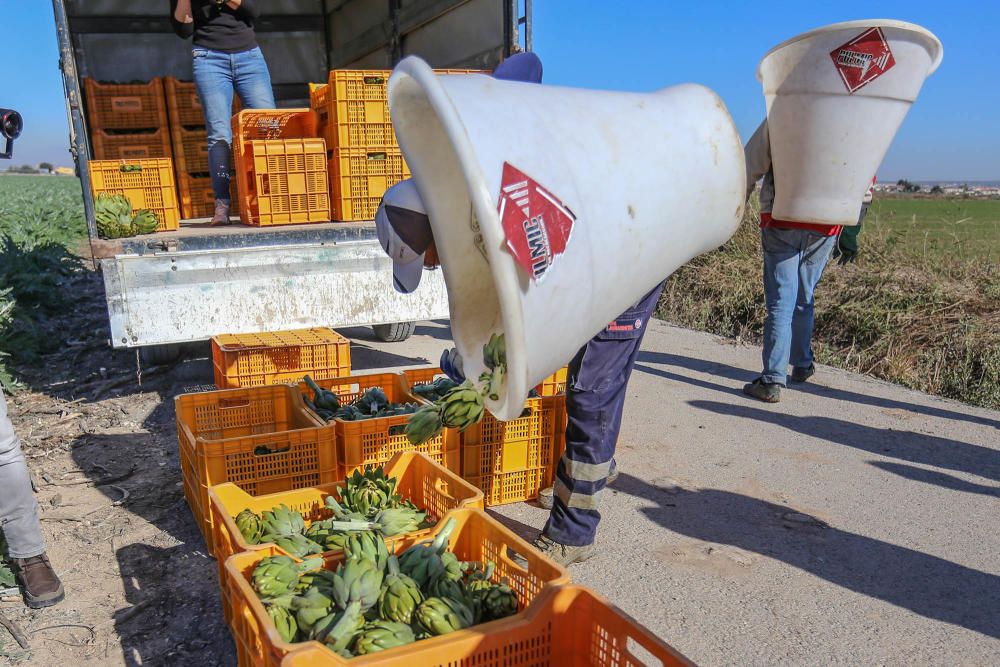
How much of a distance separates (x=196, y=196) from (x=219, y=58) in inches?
94.5

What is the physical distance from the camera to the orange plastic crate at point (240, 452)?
320 centimetres

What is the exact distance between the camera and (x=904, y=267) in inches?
310

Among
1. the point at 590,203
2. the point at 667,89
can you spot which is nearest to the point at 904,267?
the point at 667,89

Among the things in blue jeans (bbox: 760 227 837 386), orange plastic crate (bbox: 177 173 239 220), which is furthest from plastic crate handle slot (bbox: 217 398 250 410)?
orange plastic crate (bbox: 177 173 239 220)

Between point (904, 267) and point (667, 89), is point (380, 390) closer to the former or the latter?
point (667, 89)

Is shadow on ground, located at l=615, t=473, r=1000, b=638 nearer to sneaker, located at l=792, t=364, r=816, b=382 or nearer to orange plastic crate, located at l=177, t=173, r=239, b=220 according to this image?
sneaker, located at l=792, t=364, r=816, b=382

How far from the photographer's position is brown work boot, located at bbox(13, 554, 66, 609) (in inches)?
114

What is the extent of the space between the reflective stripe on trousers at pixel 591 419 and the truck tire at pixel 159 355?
14.5ft

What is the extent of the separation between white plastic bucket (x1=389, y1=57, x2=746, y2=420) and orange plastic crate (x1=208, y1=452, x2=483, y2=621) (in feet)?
2.25

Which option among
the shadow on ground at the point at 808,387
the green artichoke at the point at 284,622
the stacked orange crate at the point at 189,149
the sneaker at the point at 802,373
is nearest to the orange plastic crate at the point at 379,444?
the green artichoke at the point at 284,622

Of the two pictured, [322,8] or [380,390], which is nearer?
[380,390]

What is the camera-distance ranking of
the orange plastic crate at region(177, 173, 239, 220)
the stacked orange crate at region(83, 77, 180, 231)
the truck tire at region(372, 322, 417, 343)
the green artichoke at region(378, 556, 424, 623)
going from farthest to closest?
the orange plastic crate at region(177, 173, 239, 220), the stacked orange crate at region(83, 77, 180, 231), the truck tire at region(372, 322, 417, 343), the green artichoke at region(378, 556, 424, 623)

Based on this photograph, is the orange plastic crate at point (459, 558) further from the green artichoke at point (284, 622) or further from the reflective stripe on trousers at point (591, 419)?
the reflective stripe on trousers at point (591, 419)

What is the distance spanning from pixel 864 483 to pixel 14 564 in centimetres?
428
